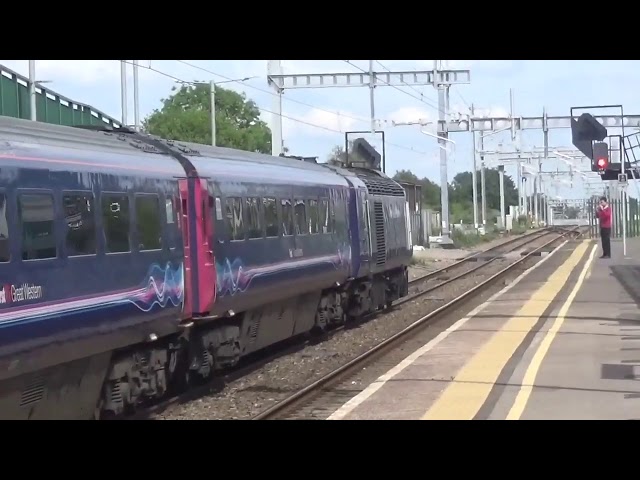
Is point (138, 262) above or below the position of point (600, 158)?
below

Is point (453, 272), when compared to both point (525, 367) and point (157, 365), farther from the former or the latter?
point (157, 365)

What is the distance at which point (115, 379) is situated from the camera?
34.2 feet

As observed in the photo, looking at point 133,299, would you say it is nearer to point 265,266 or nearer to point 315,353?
point 265,266

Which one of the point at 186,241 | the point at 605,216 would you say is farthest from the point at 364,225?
the point at 605,216

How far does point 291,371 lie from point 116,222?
536cm

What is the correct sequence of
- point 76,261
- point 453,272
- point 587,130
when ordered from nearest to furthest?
point 76,261, point 587,130, point 453,272

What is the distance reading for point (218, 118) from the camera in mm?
→ 84375

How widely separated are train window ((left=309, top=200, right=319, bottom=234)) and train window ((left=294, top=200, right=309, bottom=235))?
25 centimetres

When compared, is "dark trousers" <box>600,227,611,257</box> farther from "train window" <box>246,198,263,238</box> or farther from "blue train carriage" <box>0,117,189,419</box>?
"blue train carriage" <box>0,117,189,419</box>

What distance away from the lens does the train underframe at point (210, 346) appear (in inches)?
421

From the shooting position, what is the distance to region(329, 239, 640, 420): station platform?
10.4 metres
